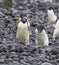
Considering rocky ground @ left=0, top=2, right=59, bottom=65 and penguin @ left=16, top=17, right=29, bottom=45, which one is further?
penguin @ left=16, top=17, right=29, bottom=45

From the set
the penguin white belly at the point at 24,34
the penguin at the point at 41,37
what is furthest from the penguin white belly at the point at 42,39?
the penguin white belly at the point at 24,34

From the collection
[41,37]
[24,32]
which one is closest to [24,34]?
[24,32]

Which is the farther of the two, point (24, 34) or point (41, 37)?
point (24, 34)

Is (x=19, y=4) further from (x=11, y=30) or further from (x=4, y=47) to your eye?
(x=4, y=47)

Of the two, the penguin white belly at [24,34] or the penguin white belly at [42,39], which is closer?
the penguin white belly at [42,39]

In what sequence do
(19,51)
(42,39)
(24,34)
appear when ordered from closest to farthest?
1. (19,51)
2. (42,39)
3. (24,34)

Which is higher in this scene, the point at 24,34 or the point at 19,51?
the point at 24,34

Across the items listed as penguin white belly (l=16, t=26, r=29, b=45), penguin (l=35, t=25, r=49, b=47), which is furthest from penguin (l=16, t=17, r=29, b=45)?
penguin (l=35, t=25, r=49, b=47)

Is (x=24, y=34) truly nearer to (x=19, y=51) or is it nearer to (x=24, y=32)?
(x=24, y=32)

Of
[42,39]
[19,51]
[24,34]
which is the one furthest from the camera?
[24,34]

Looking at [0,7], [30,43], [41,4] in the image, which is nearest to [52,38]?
[30,43]

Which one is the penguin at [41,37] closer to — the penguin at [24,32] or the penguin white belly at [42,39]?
the penguin white belly at [42,39]

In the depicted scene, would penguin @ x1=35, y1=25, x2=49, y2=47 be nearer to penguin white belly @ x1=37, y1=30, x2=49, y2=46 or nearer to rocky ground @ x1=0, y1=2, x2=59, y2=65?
penguin white belly @ x1=37, y1=30, x2=49, y2=46

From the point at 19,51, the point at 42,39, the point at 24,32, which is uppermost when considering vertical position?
the point at 24,32
